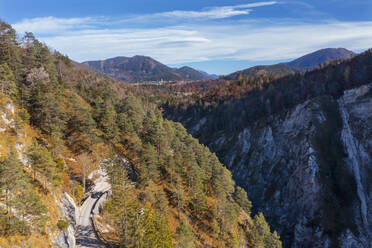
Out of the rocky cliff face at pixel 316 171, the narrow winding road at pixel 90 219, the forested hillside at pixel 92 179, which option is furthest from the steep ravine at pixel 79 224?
the rocky cliff face at pixel 316 171

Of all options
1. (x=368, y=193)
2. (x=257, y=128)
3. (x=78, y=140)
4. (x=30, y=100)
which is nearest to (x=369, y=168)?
(x=368, y=193)

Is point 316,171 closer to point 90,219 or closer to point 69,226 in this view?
point 90,219

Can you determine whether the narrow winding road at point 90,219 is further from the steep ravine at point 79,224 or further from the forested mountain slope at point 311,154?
the forested mountain slope at point 311,154

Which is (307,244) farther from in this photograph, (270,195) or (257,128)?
(257,128)

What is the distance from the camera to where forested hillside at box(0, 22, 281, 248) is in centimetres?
2210

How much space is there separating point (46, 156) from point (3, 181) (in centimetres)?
789

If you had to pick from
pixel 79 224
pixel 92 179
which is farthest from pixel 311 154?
pixel 79 224

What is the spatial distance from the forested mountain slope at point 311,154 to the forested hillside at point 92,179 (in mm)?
23738

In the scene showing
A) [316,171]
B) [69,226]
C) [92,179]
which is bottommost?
[316,171]

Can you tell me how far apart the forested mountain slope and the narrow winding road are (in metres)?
64.6

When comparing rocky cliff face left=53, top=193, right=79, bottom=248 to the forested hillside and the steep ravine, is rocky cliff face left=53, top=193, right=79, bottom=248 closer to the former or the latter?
the steep ravine

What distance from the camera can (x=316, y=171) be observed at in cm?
7181

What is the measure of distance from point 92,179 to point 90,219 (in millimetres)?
10597

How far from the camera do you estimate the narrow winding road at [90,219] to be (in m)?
28.6
